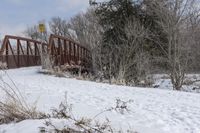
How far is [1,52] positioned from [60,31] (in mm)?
55838

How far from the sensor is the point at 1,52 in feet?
74.3

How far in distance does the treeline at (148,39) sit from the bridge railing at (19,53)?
3.93 metres

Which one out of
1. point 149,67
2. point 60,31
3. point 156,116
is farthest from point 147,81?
point 60,31

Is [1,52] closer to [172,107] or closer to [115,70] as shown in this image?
[115,70]

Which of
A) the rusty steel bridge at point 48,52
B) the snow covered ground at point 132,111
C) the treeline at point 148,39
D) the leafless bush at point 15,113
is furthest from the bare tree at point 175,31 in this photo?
the leafless bush at point 15,113

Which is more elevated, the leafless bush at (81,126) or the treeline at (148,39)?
the treeline at (148,39)

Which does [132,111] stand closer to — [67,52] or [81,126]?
[81,126]

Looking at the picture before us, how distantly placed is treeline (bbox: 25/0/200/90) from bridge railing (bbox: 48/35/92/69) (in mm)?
1158

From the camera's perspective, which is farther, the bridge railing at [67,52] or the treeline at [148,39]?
the treeline at [148,39]

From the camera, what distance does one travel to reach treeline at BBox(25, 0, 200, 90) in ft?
72.5

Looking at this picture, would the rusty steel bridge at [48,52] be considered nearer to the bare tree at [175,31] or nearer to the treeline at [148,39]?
the treeline at [148,39]

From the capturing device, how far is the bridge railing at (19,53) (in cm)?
2307

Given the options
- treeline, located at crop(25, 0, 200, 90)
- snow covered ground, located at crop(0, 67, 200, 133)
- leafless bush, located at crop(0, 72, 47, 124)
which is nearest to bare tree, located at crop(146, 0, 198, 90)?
treeline, located at crop(25, 0, 200, 90)

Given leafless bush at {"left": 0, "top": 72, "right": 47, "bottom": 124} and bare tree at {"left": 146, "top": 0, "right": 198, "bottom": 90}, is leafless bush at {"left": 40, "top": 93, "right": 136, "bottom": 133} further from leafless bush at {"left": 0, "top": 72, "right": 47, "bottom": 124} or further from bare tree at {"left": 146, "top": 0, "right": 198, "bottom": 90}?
bare tree at {"left": 146, "top": 0, "right": 198, "bottom": 90}
